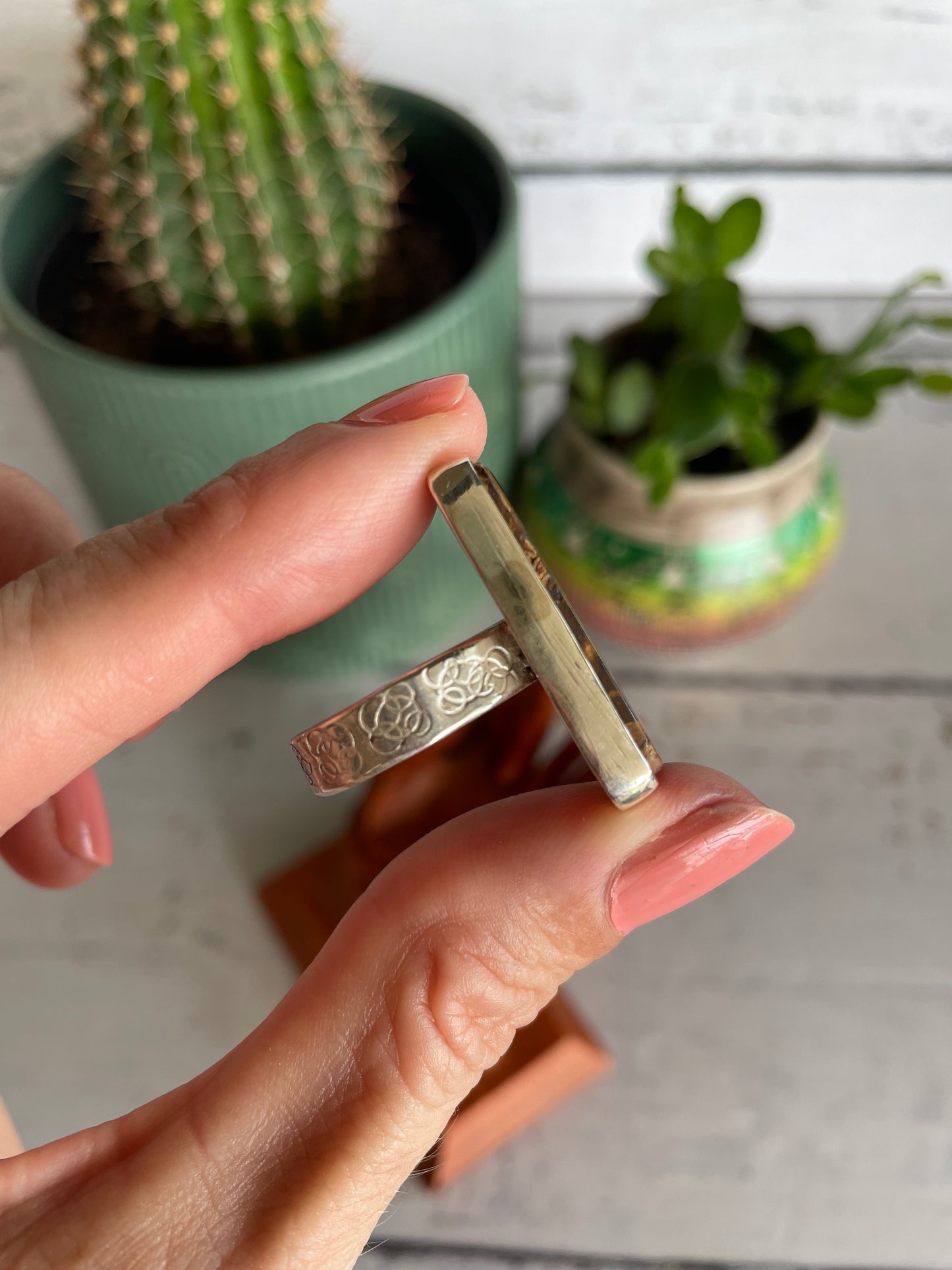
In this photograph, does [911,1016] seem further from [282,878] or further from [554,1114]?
[282,878]

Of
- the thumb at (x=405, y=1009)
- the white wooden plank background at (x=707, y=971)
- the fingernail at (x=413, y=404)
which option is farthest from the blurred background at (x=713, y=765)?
the thumb at (x=405, y=1009)

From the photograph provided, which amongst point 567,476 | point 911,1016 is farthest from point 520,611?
point 911,1016

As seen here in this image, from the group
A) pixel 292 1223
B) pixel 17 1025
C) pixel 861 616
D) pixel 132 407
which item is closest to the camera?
pixel 292 1223

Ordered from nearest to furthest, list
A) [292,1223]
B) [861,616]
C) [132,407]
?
1. [292,1223]
2. [132,407]
3. [861,616]

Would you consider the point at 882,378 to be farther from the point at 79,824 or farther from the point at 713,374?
the point at 79,824

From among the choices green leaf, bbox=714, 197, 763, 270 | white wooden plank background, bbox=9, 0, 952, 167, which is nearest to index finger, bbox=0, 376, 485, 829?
green leaf, bbox=714, 197, 763, 270

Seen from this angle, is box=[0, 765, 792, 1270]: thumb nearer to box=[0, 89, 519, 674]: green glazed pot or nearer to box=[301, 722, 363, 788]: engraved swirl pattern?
box=[301, 722, 363, 788]: engraved swirl pattern

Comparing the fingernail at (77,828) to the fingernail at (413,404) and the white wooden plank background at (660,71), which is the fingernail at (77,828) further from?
the white wooden plank background at (660,71)

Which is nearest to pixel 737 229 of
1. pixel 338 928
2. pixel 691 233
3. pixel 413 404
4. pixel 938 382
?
pixel 691 233
